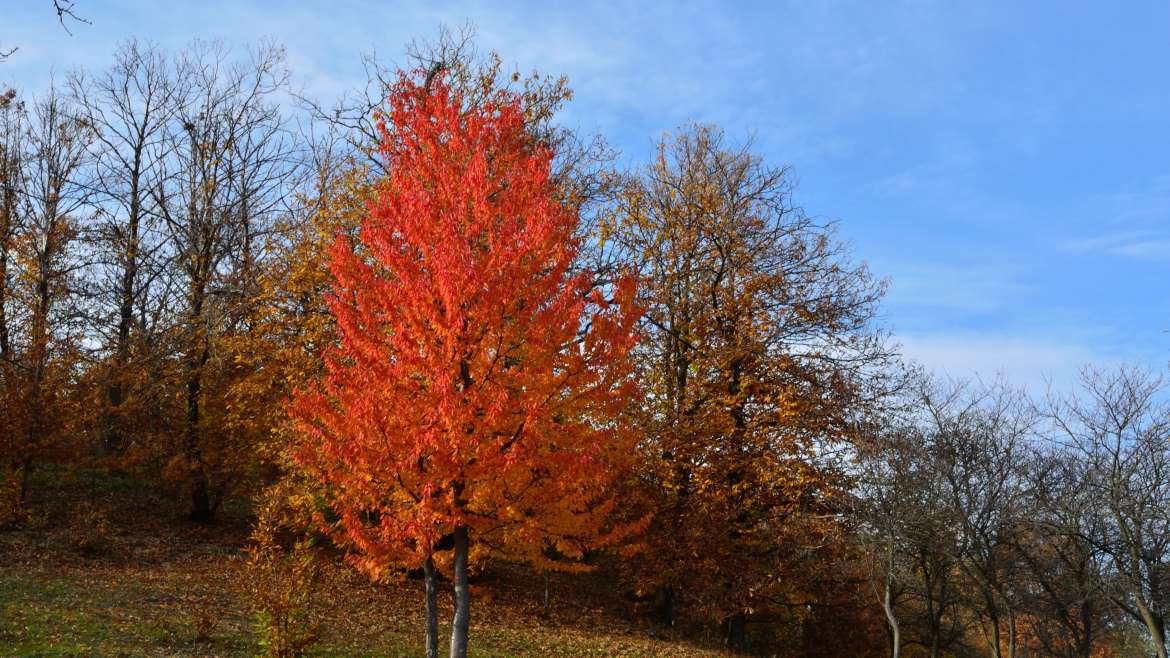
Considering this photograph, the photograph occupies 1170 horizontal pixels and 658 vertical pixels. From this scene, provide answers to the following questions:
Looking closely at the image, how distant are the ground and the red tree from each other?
294 centimetres

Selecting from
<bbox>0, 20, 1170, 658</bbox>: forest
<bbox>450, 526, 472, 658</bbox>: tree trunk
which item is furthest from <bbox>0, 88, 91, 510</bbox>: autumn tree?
<bbox>450, 526, 472, 658</bbox>: tree trunk

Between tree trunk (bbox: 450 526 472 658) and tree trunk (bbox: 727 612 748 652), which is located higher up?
tree trunk (bbox: 450 526 472 658)

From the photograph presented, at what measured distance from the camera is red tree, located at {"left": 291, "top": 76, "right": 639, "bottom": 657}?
9375 mm

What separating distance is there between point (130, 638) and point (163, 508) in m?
11.8

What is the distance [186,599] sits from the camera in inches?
546

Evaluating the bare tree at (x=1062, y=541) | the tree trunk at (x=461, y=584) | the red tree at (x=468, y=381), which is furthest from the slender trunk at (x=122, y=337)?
the bare tree at (x=1062, y=541)

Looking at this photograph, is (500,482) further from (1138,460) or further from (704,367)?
(1138,460)

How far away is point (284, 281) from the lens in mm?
18266

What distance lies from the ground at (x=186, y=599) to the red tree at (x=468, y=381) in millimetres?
2937

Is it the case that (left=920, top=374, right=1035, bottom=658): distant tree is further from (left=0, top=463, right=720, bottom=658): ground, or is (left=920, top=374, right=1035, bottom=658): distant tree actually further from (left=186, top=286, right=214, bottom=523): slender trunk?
(left=186, top=286, right=214, bottom=523): slender trunk

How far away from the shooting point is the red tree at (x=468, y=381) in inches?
369

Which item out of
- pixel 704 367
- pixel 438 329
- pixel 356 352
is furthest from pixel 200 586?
pixel 704 367

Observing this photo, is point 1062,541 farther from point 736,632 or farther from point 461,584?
point 461,584

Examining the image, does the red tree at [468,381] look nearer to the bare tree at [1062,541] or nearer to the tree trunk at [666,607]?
the tree trunk at [666,607]
